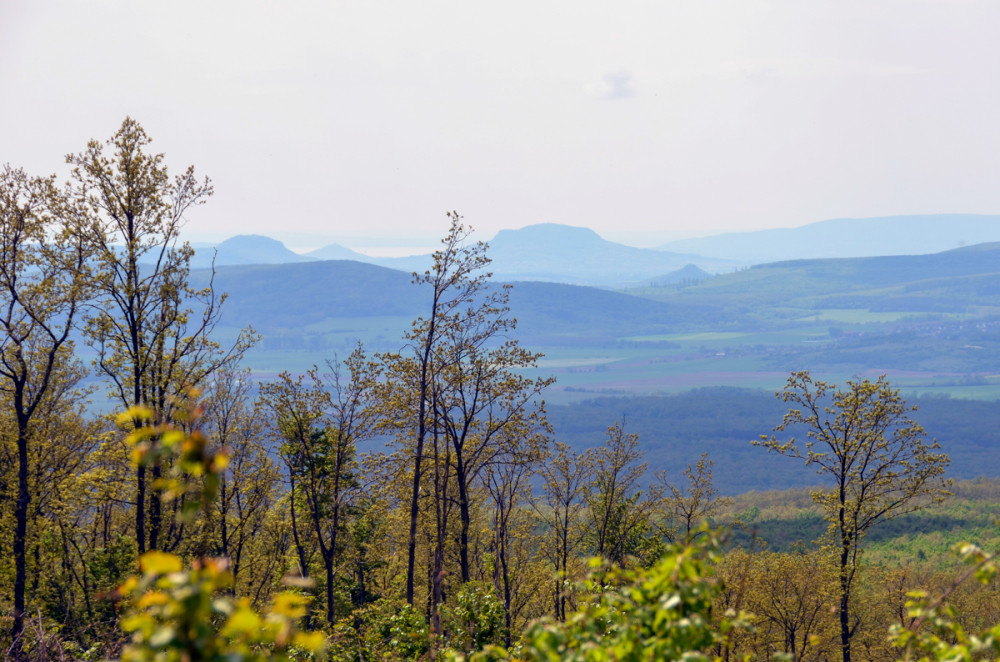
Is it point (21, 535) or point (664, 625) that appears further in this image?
point (21, 535)

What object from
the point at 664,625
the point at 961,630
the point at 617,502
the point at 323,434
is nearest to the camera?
the point at 664,625

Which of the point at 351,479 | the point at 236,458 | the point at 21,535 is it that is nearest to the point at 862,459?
the point at 351,479

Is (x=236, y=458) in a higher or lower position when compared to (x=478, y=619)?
higher

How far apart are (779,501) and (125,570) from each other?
450 feet

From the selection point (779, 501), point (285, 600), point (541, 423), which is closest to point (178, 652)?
point (285, 600)

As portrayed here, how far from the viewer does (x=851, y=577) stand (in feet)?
90.3

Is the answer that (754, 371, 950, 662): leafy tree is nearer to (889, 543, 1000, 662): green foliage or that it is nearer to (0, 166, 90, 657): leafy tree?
(889, 543, 1000, 662): green foliage

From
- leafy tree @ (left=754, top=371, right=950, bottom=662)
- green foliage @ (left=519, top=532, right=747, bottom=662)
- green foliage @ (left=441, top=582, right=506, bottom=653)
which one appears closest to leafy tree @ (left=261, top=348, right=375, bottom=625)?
green foliage @ (left=441, top=582, right=506, bottom=653)

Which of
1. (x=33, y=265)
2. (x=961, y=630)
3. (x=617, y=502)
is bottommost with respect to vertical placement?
(x=617, y=502)

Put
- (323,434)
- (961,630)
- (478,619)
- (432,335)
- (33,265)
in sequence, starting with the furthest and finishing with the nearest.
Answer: (323,434), (432,335), (33,265), (478,619), (961,630)

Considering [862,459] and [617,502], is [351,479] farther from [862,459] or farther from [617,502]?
[862,459]

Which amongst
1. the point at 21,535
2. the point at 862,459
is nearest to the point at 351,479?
the point at 21,535

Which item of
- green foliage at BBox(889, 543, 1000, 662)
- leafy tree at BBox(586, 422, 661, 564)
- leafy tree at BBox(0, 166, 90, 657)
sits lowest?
leafy tree at BBox(586, 422, 661, 564)

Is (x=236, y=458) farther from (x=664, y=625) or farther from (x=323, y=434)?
(x=664, y=625)
